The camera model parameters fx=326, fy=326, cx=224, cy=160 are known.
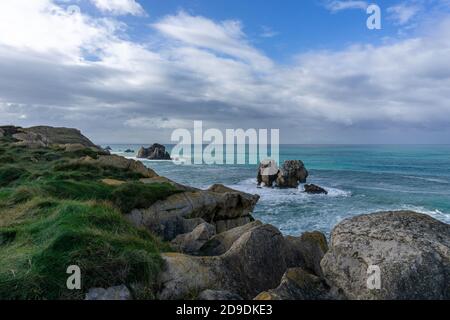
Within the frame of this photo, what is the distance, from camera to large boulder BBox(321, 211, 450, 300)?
6.27 m

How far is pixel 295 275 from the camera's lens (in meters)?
7.00

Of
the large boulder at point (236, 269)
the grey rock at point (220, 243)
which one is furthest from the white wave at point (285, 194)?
the large boulder at point (236, 269)

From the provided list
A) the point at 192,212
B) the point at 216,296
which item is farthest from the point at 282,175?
the point at 216,296

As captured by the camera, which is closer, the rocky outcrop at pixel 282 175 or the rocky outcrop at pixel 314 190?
the rocky outcrop at pixel 314 190

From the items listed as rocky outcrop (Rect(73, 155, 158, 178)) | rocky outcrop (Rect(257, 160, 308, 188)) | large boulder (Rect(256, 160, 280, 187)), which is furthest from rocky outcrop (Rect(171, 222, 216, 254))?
large boulder (Rect(256, 160, 280, 187))

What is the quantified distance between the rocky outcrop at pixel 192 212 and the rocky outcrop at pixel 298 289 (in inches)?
324

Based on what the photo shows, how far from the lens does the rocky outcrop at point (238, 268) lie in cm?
712

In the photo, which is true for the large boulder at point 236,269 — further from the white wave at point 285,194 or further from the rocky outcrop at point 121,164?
the white wave at point 285,194

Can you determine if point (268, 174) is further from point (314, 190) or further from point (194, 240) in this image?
point (194, 240)

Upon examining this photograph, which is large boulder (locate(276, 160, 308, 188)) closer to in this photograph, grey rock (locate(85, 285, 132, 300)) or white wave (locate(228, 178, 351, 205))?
white wave (locate(228, 178, 351, 205))

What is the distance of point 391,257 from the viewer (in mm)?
6562

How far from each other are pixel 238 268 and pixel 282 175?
5526 cm

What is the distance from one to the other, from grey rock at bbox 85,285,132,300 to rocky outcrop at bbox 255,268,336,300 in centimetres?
259
